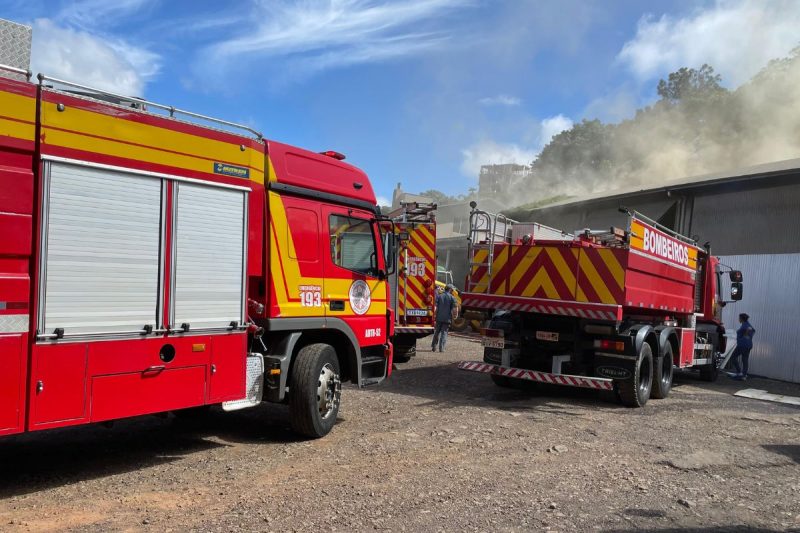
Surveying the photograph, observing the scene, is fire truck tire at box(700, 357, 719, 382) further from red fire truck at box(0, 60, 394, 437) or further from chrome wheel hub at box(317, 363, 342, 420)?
chrome wheel hub at box(317, 363, 342, 420)

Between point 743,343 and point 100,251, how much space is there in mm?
13878

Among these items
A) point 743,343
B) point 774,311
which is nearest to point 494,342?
point 743,343

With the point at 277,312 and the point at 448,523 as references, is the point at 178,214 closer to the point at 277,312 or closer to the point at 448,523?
the point at 277,312

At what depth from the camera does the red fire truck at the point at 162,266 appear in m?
4.20

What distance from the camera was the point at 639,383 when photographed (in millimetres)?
8805

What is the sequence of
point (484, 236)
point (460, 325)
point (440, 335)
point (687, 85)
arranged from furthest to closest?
1. point (687, 85)
2. point (460, 325)
3. point (440, 335)
4. point (484, 236)

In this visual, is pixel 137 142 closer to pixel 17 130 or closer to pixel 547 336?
pixel 17 130

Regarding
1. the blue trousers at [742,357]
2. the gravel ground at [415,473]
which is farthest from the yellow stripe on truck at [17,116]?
the blue trousers at [742,357]

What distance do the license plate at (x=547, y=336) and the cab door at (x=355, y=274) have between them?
10.1 ft

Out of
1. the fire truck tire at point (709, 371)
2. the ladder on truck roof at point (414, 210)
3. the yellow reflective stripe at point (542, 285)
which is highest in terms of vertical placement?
the ladder on truck roof at point (414, 210)

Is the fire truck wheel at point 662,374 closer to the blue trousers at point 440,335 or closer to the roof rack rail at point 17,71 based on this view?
the blue trousers at point 440,335

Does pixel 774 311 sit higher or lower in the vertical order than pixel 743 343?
higher

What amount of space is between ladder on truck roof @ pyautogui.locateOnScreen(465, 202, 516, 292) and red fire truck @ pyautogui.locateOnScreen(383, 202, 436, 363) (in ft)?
8.41

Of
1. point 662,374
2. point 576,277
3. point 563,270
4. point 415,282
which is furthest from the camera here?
point 415,282
